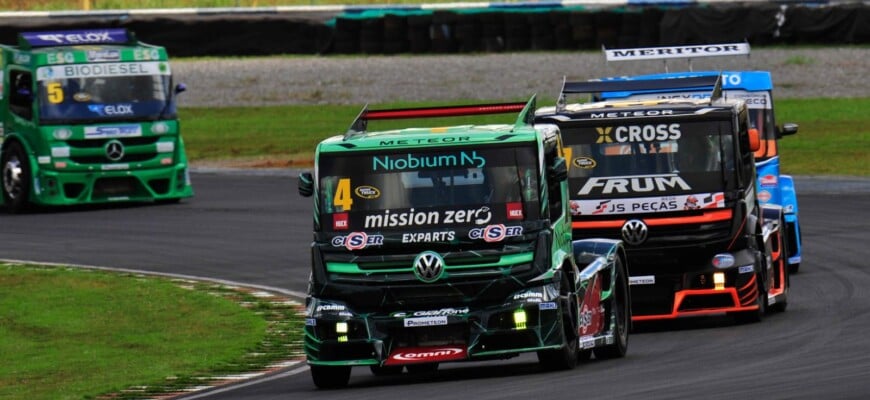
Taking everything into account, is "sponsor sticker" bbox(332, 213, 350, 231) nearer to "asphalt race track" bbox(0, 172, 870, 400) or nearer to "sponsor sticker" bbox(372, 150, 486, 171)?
"sponsor sticker" bbox(372, 150, 486, 171)

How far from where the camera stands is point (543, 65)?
53000 millimetres

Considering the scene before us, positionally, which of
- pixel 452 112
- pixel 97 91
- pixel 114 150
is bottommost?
pixel 114 150

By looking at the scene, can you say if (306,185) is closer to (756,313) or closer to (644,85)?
(756,313)

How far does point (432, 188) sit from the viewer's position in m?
14.2

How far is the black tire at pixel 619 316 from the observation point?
15.4 meters

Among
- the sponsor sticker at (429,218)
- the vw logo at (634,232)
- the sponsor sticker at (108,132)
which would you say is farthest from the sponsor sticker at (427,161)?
the sponsor sticker at (108,132)

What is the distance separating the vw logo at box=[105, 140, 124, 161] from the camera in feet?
105

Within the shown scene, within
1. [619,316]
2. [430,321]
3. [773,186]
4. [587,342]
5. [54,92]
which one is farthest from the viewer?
[54,92]

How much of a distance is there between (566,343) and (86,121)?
19034 mm

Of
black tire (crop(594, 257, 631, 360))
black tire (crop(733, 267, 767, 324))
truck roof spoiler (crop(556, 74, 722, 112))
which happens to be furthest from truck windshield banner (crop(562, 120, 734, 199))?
black tire (crop(594, 257, 631, 360))

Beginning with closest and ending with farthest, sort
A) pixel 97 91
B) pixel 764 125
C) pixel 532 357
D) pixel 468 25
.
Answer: pixel 532 357, pixel 764 125, pixel 97 91, pixel 468 25

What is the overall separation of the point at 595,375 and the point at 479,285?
1.07 meters

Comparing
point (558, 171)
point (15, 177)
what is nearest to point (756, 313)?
point (558, 171)

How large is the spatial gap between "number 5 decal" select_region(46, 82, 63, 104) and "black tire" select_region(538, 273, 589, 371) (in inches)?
740
